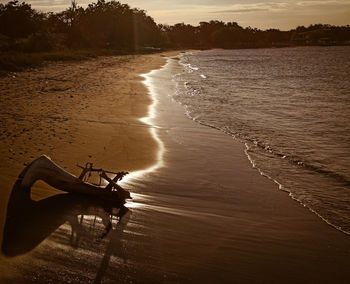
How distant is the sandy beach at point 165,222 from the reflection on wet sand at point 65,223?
0.01 metres

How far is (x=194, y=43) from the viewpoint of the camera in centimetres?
16600

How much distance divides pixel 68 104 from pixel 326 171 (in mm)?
8193

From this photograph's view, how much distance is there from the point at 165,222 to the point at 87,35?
220 feet

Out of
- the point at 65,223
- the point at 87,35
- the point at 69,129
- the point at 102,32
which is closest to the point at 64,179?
the point at 65,223

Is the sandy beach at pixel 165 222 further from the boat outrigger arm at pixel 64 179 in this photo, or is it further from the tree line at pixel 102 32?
the tree line at pixel 102 32

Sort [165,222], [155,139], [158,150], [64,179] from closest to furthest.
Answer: [165,222] < [64,179] < [158,150] < [155,139]

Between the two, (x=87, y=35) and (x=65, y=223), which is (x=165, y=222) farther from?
(x=87, y=35)

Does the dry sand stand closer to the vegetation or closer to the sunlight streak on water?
the sunlight streak on water

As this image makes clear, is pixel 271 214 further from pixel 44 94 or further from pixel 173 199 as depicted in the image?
pixel 44 94

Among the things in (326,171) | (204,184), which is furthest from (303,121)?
(204,184)

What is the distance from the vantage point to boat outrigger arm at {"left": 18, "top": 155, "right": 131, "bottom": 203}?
180 inches

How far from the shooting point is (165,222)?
14.6ft

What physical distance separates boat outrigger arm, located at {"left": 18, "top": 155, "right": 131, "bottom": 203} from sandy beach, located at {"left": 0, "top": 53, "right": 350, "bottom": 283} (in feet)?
0.66

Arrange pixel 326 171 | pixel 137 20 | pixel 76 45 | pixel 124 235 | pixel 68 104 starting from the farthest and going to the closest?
1. pixel 137 20
2. pixel 76 45
3. pixel 68 104
4. pixel 326 171
5. pixel 124 235
